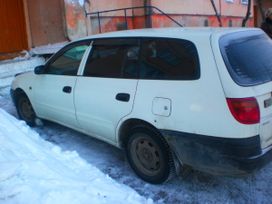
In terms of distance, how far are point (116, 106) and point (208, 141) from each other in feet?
4.04

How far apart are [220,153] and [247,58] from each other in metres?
0.94

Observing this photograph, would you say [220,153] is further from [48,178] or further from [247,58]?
[48,178]

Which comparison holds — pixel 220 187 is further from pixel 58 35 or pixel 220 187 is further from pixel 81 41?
pixel 58 35

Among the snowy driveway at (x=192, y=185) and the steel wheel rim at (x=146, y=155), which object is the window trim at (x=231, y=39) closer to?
the steel wheel rim at (x=146, y=155)

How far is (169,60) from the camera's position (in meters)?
3.92

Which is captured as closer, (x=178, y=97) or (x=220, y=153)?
(x=220, y=153)

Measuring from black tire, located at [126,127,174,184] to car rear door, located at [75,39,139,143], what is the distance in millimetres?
290

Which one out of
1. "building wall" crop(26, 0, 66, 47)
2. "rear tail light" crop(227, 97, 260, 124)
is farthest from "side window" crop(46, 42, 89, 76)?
"building wall" crop(26, 0, 66, 47)

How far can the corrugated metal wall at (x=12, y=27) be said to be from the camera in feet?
34.7

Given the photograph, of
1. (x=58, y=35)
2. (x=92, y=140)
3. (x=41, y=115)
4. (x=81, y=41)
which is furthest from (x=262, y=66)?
(x=58, y=35)

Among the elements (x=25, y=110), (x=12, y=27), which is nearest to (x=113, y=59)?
(x=25, y=110)

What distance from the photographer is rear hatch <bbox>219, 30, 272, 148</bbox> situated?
137 inches

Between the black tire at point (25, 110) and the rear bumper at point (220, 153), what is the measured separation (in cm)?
301

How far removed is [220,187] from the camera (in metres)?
4.21
